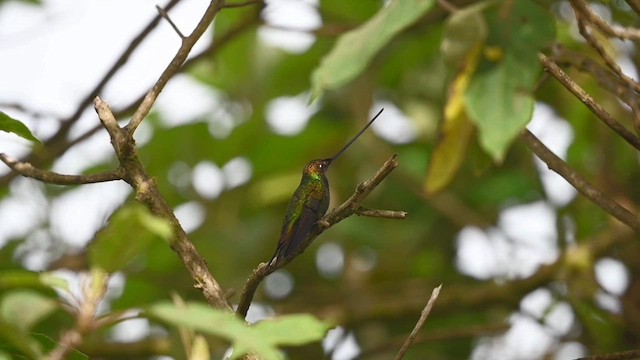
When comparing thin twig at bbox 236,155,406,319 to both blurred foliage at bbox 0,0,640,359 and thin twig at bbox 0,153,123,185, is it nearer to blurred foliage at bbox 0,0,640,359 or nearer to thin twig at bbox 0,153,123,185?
thin twig at bbox 0,153,123,185

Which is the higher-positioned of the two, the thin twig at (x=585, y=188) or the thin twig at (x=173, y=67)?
the thin twig at (x=173, y=67)

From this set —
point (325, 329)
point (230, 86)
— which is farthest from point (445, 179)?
point (230, 86)

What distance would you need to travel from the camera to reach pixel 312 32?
3088 mm

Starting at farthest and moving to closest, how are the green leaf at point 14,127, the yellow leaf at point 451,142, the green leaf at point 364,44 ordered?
the yellow leaf at point 451,142
the green leaf at point 364,44
the green leaf at point 14,127

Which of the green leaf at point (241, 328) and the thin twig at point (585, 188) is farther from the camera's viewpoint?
the thin twig at point (585, 188)

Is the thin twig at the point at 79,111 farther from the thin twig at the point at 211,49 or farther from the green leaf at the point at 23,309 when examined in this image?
the green leaf at the point at 23,309

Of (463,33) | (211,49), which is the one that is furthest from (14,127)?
(211,49)

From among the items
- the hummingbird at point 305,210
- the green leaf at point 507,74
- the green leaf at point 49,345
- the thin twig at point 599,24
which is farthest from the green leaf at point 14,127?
the thin twig at point 599,24

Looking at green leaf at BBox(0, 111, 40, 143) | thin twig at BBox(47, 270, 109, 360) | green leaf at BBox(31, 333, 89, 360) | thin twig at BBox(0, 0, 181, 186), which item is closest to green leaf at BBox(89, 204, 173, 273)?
thin twig at BBox(47, 270, 109, 360)

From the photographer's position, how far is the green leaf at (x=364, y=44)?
2.05 meters

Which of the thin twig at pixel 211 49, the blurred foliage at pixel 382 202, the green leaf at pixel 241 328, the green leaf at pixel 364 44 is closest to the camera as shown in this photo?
the green leaf at pixel 241 328

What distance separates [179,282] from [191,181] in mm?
582

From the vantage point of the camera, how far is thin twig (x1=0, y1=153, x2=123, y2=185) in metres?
1.67

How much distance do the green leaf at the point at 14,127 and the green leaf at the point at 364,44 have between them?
597 millimetres
